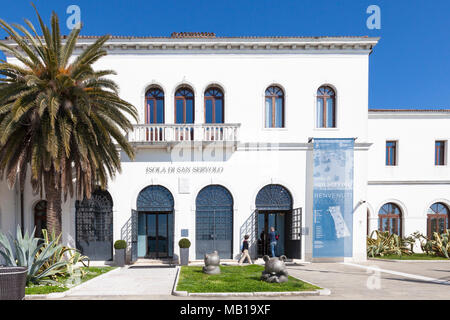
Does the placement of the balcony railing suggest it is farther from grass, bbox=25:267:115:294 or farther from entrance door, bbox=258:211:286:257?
grass, bbox=25:267:115:294

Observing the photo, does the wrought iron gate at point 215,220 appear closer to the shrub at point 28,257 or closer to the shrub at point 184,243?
the shrub at point 184,243

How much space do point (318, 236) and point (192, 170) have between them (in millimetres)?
7843

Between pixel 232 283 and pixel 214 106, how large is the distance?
32.5 feet

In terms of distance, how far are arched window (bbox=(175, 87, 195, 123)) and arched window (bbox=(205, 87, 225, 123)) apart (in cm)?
87

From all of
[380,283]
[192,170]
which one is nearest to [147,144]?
[192,170]

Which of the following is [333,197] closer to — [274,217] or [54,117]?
[274,217]

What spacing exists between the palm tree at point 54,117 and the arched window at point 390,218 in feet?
57.1

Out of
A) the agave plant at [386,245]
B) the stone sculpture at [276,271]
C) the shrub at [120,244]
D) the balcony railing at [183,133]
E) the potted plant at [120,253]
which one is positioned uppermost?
the balcony railing at [183,133]

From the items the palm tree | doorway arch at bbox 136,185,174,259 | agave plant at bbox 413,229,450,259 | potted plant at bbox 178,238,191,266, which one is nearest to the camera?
the palm tree

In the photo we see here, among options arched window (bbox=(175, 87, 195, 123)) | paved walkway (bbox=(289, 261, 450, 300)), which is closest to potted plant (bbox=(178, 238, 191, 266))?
paved walkway (bbox=(289, 261, 450, 300))

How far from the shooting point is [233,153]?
15961mm

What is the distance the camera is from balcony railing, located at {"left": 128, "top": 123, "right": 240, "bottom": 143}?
15.4m

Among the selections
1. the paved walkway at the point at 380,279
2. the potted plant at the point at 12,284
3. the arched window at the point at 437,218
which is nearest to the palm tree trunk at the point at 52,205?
the potted plant at the point at 12,284

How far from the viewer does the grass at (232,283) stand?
912cm
